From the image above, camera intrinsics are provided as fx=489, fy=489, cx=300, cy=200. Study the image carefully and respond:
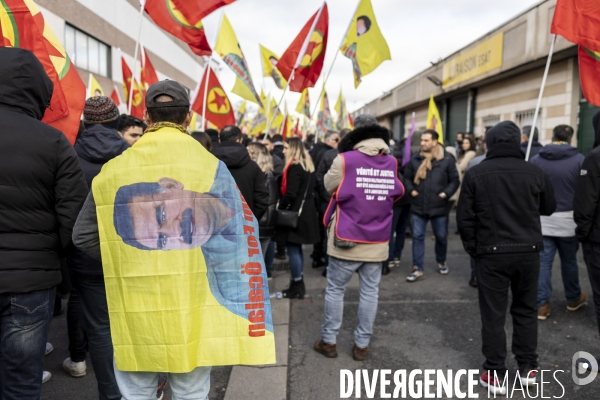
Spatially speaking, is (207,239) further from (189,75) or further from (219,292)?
(189,75)

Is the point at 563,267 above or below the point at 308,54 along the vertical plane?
below

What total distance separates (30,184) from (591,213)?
12.2ft

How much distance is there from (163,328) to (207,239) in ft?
1.35

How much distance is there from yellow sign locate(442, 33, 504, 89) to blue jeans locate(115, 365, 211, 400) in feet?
48.8

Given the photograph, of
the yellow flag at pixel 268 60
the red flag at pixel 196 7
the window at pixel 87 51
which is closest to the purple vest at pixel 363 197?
the red flag at pixel 196 7

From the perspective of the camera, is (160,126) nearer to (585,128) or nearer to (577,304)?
(577,304)

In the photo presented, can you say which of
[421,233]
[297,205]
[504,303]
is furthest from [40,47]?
[421,233]

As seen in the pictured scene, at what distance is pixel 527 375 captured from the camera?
11.6 feet

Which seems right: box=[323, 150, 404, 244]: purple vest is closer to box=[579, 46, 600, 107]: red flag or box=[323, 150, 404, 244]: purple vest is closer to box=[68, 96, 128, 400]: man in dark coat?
box=[68, 96, 128, 400]: man in dark coat

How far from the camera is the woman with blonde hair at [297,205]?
5.53m

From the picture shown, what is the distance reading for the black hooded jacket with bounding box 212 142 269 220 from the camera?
15.2 feet

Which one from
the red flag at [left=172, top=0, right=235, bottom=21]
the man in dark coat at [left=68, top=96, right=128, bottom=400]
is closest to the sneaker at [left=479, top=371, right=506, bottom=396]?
the man in dark coat at [left=68, top=96, right=128, bottom=400]

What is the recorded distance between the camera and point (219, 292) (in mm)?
2104

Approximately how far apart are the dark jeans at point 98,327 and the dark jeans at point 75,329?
0.74 meters
